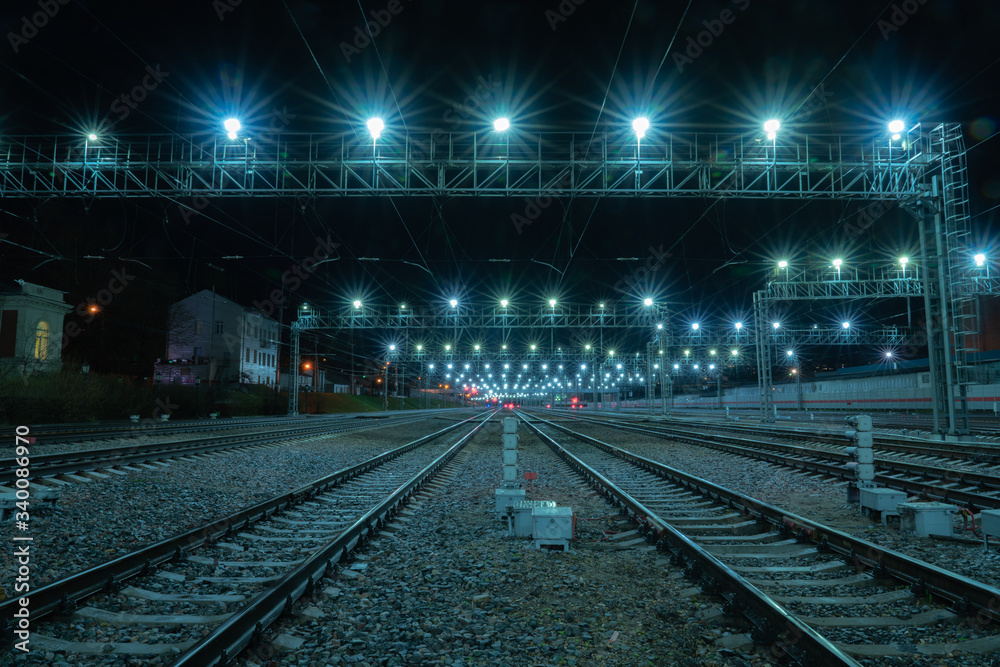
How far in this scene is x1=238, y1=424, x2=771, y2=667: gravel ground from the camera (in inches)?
153

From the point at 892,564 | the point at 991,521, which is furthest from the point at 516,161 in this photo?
the point at 892,564

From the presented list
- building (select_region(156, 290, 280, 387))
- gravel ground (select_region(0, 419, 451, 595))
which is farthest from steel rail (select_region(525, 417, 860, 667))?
building (select_region(156, 290, 280, 387))

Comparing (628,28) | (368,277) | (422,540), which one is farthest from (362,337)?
(422,540)

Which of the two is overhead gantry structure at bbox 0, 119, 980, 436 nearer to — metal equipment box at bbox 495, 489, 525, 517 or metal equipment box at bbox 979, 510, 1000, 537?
metal equipment box at bbox 495, 489, 525, 517

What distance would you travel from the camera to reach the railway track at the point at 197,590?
386cm

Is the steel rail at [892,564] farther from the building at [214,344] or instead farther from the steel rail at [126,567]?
the building at [214,344]

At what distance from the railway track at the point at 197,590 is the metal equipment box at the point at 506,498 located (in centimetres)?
160

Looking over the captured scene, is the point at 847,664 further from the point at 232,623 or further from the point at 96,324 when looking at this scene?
the point at 96,324

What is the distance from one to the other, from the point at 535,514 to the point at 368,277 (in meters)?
34.5

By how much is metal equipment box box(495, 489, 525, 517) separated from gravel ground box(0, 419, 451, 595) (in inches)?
157

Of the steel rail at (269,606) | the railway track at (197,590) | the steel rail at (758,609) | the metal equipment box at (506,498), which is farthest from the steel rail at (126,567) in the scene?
the steel rail at (758,609)

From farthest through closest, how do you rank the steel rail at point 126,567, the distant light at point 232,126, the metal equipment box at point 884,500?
the distant light at point 232,126 < the metal equipment box at point 884,500 < the steel rail at point 126,567

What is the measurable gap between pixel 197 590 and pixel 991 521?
775 cm

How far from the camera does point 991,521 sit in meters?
5.81
